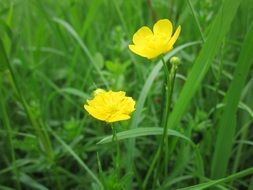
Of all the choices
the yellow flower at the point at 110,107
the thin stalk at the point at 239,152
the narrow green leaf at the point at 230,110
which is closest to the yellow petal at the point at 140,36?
the yellow flower at the point at 110,107

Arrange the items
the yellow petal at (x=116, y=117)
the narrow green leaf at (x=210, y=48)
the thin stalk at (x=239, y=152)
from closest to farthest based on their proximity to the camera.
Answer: the yellow petal at (x=116, y=117), the narrow green leaf at (x=210, y=48), the thin stalk at (x=239, y=152)

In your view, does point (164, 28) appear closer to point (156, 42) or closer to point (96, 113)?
point (156, 42)

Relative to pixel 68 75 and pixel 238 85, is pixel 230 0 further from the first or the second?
pixel 68 75

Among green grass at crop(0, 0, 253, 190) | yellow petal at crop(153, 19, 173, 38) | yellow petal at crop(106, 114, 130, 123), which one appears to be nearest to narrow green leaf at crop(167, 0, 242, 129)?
green grass at crop(0, 0, 253, 190)

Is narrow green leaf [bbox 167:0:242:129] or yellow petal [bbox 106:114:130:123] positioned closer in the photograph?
yellow petal [bbox 106:114:130:123]

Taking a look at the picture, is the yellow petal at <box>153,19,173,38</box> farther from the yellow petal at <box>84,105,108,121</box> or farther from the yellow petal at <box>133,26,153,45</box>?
the yellow petal at <box>84,105,108,121</box>

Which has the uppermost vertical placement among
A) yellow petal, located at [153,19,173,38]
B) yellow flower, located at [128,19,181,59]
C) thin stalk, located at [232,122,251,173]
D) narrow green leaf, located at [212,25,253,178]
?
yellow petal, located at [153,19,173,38]

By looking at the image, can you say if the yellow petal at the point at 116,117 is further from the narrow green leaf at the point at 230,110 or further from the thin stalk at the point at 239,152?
the thin stalk at the point at 239,152
